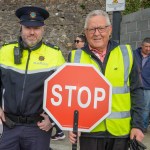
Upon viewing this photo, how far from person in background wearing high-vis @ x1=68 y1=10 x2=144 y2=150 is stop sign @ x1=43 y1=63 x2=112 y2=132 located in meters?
0.31

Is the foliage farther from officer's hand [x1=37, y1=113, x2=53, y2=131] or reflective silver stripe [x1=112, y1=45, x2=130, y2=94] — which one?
officer's hand [x1=37, y1=113, x2=53, y2=131]

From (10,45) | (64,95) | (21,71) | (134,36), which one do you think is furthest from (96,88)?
(134,36)

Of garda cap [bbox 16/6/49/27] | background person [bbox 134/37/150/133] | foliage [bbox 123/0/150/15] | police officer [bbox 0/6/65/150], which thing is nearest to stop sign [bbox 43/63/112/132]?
police officer [bbox 0/6/65/150]

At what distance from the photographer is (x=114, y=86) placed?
331cm

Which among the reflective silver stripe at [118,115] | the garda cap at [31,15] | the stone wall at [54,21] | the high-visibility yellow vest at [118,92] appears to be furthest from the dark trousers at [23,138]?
the stone wall at [54,21]

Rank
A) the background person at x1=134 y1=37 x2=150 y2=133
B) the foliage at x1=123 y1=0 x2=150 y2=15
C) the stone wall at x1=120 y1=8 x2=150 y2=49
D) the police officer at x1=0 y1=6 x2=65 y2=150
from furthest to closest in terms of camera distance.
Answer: the foliage at x1=123 y1=0 x2=150 y2=15
the stone wall at x1=120 y1=8 x2=150 y2=49
the background person at x1=134 y1=37 x2=150 y2=133
the police officer at x1=0 y1=6 x2=65 y2=150

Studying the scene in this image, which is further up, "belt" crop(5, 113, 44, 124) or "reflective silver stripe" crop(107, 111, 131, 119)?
"reflective silver stripe" crop(107, 111, 131, 119)

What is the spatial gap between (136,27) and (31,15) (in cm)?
584

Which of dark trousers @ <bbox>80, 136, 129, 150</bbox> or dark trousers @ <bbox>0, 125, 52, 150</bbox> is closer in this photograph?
dark trousers @ <bbox>80, 136, 129, 150</bbox>

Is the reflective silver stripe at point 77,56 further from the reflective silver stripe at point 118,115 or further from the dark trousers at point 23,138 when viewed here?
the dark trousers at point 23,138

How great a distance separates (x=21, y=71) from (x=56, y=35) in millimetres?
9103

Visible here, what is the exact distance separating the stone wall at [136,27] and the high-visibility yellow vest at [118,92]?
18.3ft

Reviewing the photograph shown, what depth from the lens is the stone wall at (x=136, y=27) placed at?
8.85 metres

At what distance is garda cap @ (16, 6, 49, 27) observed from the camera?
354cm
